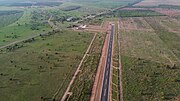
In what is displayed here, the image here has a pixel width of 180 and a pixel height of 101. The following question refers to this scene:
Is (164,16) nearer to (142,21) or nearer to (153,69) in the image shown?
(142,21)

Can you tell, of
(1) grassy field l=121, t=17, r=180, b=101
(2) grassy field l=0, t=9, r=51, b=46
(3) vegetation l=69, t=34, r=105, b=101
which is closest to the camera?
(3) vegetation l=69, t=34, r=105, b=101

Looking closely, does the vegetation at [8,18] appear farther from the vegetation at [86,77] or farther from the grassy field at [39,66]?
the vegetation at [86,77]

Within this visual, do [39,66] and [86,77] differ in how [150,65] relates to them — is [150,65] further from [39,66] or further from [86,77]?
[39,66]

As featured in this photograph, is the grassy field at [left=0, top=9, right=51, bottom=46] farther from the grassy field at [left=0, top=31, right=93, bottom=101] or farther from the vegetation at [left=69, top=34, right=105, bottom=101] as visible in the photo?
the vegetation at [left=69, top=34, right=105, bottom=101]

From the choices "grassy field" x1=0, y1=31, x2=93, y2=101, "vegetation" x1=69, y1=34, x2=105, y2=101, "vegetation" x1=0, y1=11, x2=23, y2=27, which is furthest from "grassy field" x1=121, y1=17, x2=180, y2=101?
"vegetation" x1=0, y1=11, x2=23, y2=27

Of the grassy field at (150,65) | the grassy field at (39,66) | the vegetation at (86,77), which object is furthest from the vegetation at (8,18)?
the vegetation at (86,77)

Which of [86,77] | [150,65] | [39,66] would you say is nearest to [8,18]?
[39,66]

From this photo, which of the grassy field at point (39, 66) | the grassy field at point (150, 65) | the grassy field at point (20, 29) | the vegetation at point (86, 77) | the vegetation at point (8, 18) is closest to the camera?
the vegetation at point (86, 77)
